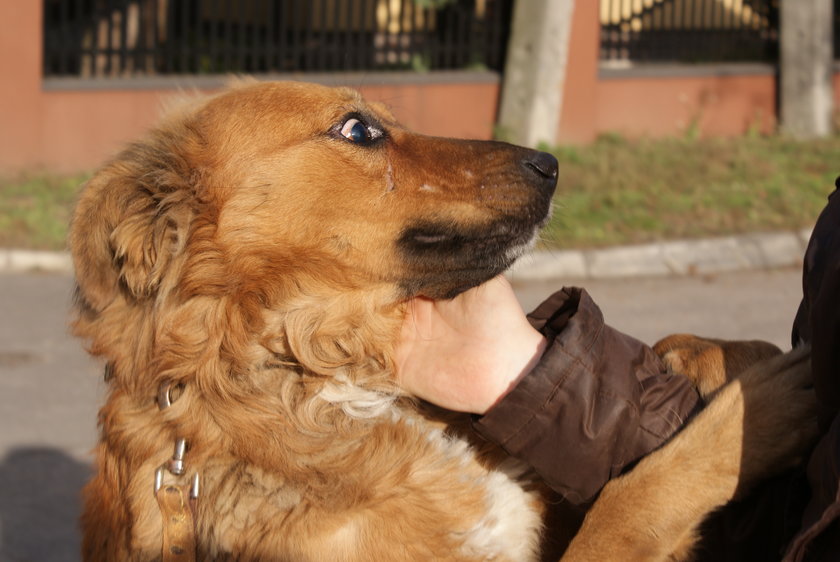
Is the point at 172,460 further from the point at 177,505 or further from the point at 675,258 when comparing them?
the point at 675,258

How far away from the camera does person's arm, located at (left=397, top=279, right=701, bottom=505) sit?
256 cm

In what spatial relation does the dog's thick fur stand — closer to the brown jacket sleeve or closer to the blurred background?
the brown jacket sleeve

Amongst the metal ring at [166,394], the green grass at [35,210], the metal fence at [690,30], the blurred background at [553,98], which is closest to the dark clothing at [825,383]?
the metal ring at [166,394]

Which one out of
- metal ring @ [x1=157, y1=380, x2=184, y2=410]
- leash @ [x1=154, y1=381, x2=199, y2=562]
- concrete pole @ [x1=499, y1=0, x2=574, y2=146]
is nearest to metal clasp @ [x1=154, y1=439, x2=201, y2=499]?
leash @ [x1=154, y1=381, x2=199, y2=562]

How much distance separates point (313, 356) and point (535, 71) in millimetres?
8227

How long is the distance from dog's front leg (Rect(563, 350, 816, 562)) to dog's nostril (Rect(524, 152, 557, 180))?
0.78 metres

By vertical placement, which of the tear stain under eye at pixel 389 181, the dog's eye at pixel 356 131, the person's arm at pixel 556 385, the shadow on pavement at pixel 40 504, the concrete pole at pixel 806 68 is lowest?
the shadow on pavement at pixel 40 504

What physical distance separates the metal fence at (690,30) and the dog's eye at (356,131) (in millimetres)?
9949

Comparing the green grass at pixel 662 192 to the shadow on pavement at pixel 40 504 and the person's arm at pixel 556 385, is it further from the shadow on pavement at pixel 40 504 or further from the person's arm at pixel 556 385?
the person's arm at pixel 556 385

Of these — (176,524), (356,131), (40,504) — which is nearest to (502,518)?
(176,524)

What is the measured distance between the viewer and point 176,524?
2.60m

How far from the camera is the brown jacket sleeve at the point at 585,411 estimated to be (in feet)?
8.38

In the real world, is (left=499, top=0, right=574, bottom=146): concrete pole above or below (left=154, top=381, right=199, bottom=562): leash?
above

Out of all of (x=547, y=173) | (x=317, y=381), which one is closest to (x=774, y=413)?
(x=547, y=173)
